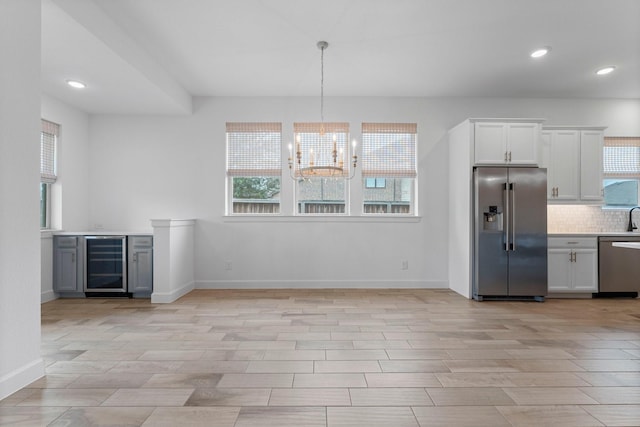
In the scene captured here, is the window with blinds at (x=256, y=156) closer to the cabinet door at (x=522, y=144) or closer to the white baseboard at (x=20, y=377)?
the cabinet door at (x=522, y=144)

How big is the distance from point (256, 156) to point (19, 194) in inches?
138

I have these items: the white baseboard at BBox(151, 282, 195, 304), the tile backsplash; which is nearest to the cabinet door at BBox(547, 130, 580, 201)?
the tile backsplash

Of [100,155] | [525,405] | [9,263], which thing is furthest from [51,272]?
[525,405]

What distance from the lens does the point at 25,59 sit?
2326 millimetres

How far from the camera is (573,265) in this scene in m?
4.93

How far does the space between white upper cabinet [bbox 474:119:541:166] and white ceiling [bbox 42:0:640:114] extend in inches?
24.9

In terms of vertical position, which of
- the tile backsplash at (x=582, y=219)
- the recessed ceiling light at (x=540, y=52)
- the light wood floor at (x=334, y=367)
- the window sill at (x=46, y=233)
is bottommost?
the light wood floor at (x=334, y=367)

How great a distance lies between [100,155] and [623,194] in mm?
7942

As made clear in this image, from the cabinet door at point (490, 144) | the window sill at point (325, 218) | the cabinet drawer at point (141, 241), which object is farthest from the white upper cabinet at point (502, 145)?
the cabinet drawer at point (141, 241)

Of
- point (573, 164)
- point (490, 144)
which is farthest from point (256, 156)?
point (573, 164)

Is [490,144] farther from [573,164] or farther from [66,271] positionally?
[66,271]

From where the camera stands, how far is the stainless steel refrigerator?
4715 mm

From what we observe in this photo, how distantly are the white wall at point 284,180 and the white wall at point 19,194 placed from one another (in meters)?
3.10

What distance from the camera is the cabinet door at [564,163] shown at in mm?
5074
